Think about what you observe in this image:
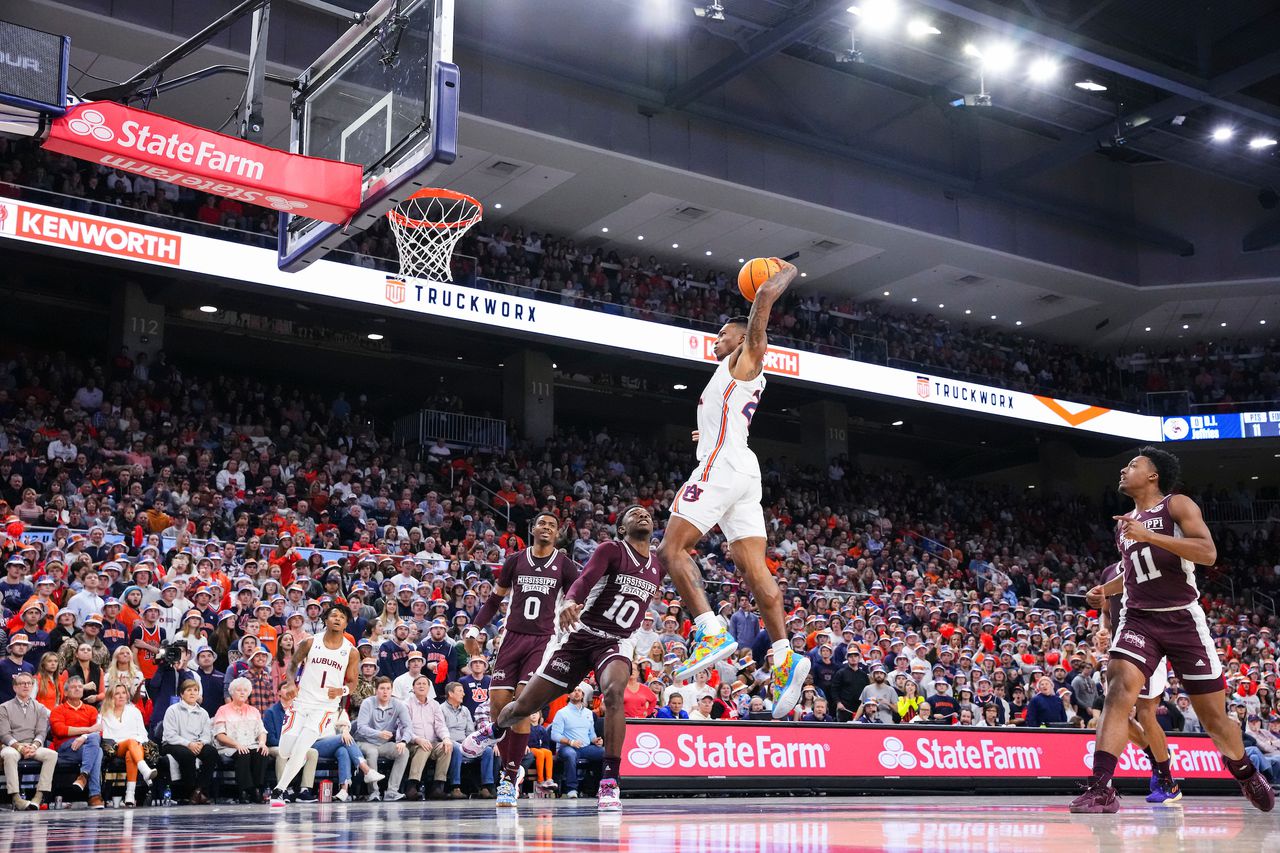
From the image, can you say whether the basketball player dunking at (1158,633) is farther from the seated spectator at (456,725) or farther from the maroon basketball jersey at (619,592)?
the seated spectator at (456,725)

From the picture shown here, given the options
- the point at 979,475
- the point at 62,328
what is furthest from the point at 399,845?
the point at 979,475

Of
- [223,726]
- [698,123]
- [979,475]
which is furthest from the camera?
[979,475]

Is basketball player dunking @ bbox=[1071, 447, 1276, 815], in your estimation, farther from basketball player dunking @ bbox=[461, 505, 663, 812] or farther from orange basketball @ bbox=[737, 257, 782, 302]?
basketball player dunking @ bbox=[461, 505, 663, 812]

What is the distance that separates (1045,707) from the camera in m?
17.4

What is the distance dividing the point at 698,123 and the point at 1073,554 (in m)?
16.2

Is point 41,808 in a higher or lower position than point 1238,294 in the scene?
lower

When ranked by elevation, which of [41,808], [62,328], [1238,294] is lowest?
[41,808]

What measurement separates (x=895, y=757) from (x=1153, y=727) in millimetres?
6334

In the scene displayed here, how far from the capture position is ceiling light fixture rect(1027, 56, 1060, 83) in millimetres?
25547

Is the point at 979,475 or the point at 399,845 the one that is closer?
the point at 399,845

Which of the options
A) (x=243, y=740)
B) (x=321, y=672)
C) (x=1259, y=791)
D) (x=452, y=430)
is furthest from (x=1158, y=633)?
(x=452, y=430)

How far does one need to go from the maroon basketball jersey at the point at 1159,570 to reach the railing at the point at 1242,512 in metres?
33.9

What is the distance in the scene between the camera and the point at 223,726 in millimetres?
12172

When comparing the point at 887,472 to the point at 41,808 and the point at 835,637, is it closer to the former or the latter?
the point at 835,637
